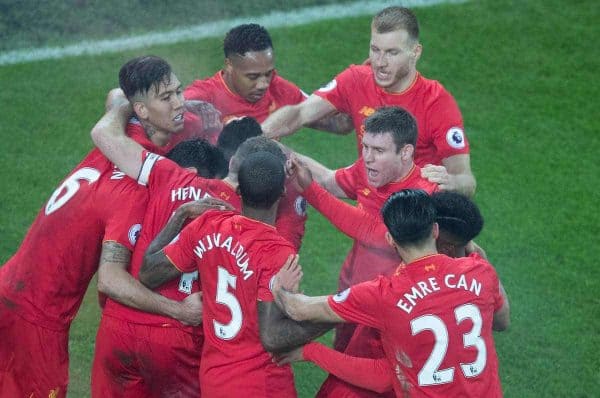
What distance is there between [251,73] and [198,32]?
6.16 meters

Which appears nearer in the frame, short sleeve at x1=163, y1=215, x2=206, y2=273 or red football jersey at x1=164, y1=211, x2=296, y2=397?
red football jersey at x1=164, y1=211, x2=296, y2=397

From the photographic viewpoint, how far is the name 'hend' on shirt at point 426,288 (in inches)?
208

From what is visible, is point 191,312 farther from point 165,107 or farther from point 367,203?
point 367,203

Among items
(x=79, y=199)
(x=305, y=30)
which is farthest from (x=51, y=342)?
(x=305, y=30)

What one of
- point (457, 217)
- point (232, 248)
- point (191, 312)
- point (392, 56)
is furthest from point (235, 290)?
point (392, 56)

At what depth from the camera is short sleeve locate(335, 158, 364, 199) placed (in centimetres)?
714

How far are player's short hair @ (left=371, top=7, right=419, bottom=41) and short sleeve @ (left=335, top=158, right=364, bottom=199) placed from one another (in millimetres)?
887

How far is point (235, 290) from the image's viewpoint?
18.3 feet

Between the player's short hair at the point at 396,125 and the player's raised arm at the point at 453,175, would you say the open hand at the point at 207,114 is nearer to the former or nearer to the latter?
the player's short hair at the point at 396,125

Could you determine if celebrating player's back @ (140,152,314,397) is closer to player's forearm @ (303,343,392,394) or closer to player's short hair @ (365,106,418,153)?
player's forearm @ (303,343,392,394)

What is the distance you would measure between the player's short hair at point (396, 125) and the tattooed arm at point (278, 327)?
1366mm

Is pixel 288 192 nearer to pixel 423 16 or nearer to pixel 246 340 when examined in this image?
pixel 246 340

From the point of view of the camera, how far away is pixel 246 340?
5.63 metres

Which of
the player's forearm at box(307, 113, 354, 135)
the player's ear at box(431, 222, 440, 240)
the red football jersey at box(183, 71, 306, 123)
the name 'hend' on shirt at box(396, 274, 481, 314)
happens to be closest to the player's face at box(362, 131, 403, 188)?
the player's ear at box(431, 222, 440, 240)
